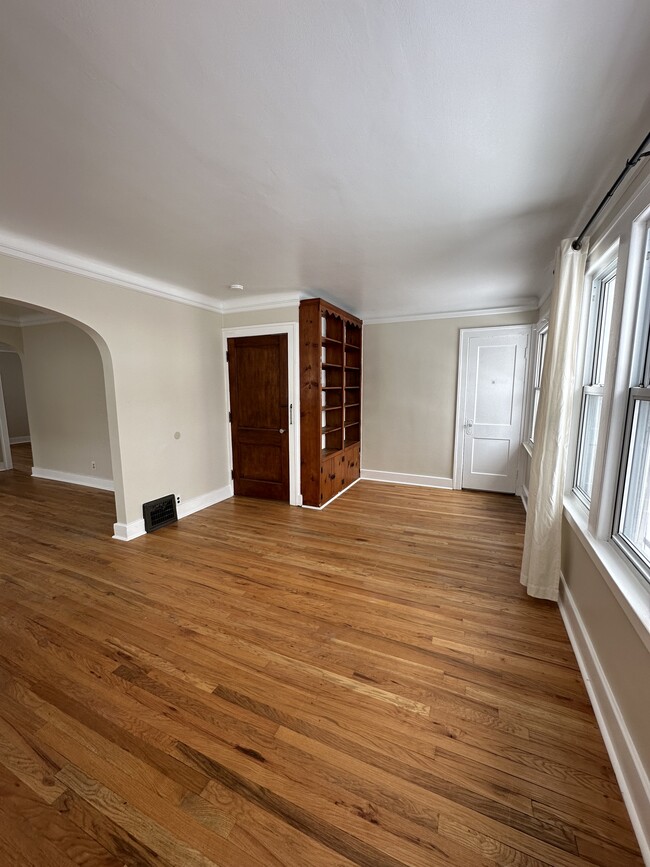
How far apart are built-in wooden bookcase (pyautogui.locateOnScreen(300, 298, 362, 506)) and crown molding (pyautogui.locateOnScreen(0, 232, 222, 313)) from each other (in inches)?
53.0

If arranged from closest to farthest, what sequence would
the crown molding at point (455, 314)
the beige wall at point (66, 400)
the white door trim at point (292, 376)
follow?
the white door trim at point (292, 376), the crown molding at point (455, 314), the beige wall at point (66, 400)

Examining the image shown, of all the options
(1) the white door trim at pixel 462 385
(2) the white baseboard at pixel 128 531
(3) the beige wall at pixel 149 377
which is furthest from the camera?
(1) the white door trim at pixel 462 385

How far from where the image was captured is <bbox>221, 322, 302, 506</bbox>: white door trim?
404cm

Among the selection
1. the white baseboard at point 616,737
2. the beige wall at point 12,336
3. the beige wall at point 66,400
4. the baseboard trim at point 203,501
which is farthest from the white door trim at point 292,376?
the beige wall at point 12,336

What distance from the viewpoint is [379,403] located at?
5328 millimetres

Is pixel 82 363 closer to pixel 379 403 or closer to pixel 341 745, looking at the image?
pixel 379 403

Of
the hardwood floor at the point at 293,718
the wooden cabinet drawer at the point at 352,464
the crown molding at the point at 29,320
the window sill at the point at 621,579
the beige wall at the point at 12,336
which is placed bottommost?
the hardwood floor at the point at 293,718

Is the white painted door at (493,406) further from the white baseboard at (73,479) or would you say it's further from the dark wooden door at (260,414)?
the white baseboard at (73,479)

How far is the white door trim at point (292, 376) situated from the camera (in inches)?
159

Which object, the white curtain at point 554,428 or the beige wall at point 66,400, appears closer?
the white curtain at point 554,428

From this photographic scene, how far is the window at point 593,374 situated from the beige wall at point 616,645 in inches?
20.3

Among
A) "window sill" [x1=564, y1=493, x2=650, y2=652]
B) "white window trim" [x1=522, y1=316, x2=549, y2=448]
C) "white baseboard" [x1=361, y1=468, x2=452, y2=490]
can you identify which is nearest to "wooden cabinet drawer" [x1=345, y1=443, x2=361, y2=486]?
"white baseboard" [x1=361, y1=468, x2=452, y2=490]

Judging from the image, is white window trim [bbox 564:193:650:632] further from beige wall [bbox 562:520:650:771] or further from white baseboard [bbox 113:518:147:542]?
white baseboard [bbox 113:518:147:542]

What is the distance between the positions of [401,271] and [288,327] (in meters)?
1.45
